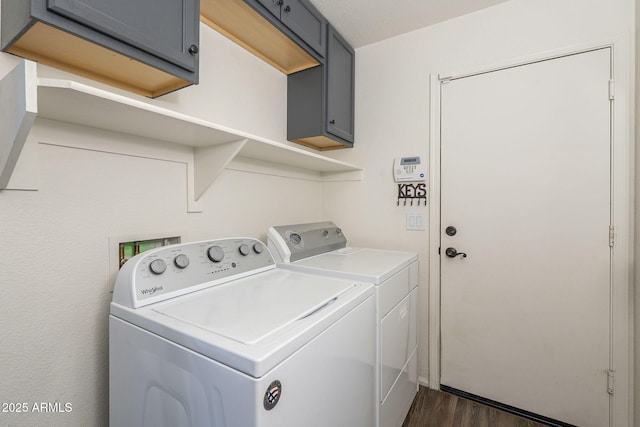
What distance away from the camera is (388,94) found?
2.13 m

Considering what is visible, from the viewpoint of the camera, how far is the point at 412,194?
2.03m

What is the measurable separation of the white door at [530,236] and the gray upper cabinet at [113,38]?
5.32 ft

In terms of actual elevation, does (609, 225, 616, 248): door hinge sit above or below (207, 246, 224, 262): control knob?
above

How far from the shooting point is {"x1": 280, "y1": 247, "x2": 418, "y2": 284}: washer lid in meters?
1.26

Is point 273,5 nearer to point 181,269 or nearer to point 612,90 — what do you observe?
point 181,269

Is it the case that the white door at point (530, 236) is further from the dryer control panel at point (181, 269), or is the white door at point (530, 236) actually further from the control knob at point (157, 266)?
the control knob at point (157, 266)

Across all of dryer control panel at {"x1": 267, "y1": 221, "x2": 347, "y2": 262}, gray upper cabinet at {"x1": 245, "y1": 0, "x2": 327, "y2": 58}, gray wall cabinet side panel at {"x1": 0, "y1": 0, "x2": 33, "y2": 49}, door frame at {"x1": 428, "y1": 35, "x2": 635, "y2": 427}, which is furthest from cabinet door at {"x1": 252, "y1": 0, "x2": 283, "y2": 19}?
door frame at {"x1": 428, "y1": 35, "x2": 635, "y2": 427}

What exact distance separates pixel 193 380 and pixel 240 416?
0.17 metres

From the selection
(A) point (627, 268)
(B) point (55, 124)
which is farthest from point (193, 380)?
(A) point (627, 268)

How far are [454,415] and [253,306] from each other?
1599mm

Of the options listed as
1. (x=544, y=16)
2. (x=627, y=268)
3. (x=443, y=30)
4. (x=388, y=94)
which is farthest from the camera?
(x=388, y=94)

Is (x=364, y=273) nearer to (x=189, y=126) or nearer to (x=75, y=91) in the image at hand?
(x=189, y=126)

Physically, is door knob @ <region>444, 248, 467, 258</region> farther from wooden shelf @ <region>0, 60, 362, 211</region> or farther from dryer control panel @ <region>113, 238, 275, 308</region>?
dryer control panel @ <region>113, 238, 275, 308</region>

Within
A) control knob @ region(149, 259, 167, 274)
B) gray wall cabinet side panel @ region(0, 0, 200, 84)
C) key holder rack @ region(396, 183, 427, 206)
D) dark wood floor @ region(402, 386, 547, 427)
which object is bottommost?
dark wood floor @ region(402, 386, 547, 427)
